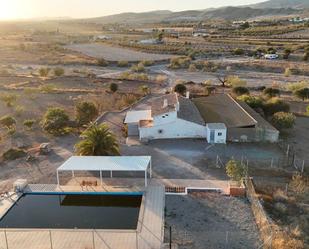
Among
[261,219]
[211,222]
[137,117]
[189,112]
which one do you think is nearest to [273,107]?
[189,112]

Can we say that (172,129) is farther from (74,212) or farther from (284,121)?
(74,212)

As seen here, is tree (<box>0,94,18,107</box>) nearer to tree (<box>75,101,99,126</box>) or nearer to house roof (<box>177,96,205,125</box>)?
tree (<box>75,101,99,126</box>)

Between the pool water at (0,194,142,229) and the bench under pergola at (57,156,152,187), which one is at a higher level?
the bench under pergola at (57,156,152,187)

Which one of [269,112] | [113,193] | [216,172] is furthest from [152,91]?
[113,193]

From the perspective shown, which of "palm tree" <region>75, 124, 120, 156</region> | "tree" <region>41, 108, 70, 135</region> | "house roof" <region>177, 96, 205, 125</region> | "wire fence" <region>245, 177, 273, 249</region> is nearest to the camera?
"wire fence" <region>245, 177, 273, 249</region>

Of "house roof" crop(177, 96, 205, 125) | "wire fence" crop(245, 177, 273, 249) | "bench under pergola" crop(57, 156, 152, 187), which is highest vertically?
"house roof" crop(177, 96, 205, 125)

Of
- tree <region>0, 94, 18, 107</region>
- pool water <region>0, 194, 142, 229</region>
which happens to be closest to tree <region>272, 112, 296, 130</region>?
pool water <region>0, 194, 142, 229</region>

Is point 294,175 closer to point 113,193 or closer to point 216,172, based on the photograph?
point 216,172
